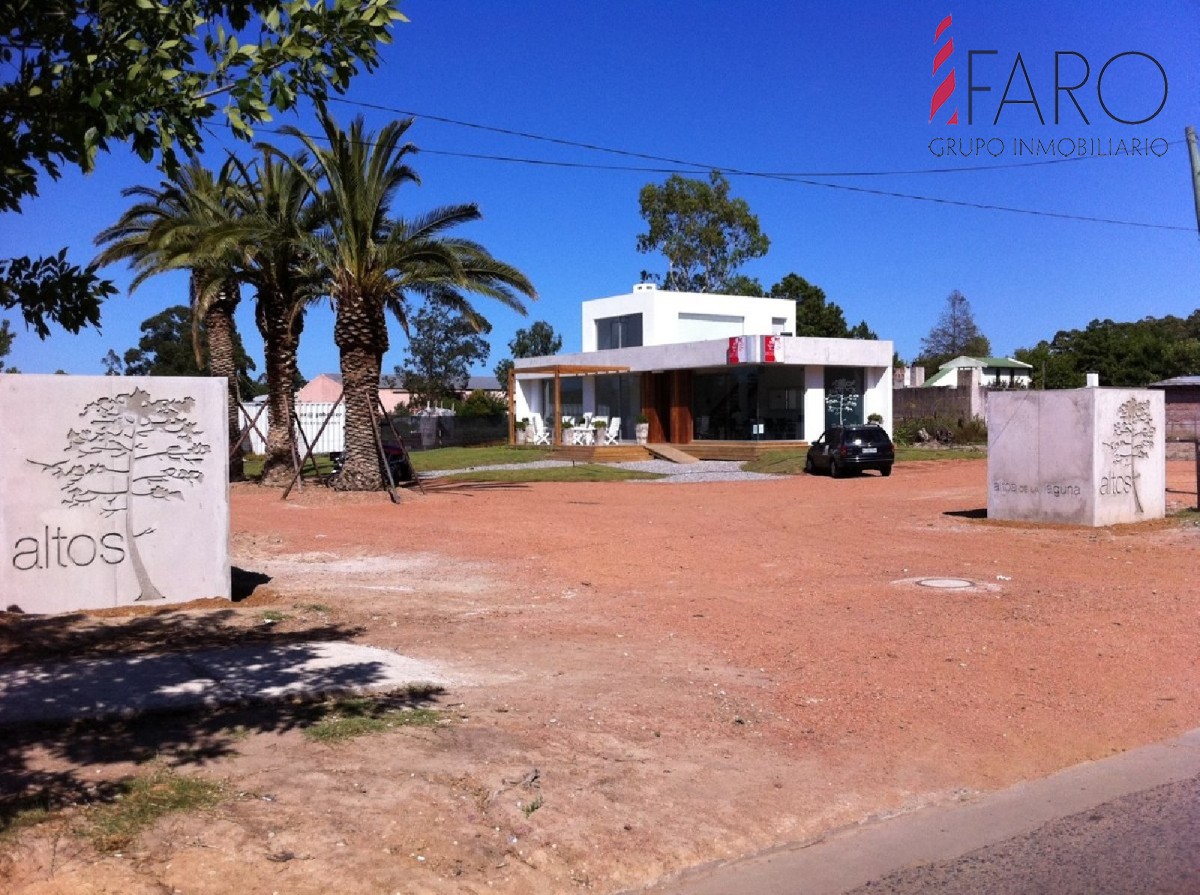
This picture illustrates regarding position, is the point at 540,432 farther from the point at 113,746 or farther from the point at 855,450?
the point at 113,746

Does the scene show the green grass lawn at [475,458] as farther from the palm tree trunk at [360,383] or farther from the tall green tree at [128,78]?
the tall green tree at [128,78]

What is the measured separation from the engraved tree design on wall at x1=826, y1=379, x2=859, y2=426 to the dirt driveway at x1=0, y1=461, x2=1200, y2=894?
2715cm

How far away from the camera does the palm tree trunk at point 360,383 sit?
24.9 metres

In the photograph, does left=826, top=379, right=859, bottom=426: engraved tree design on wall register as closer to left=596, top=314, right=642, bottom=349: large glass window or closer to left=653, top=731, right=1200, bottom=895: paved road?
left=596, top=314, right=642, bottom=349: large glass window

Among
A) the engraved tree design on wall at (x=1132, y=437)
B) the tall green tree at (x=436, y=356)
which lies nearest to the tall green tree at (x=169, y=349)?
the tall green tree at (x=436, y=356)

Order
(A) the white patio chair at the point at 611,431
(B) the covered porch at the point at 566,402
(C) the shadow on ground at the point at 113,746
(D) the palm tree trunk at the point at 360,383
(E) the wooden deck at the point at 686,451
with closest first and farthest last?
(C) the shadow on ground at the point at 113,746 < (D) the palm tree trunk at the point at 360,383 < (E) the wooden deck at the point at 686,451 < (A) the white patio chair at the point at 611,431 < (B) the covered porch at the point at 566,402

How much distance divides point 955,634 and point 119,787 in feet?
24.1

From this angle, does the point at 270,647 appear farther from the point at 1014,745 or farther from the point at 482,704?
the point at 1014,745

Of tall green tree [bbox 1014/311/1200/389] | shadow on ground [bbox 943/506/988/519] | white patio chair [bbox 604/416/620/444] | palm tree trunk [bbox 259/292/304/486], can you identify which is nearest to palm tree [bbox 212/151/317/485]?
palm tree trunk [bbox 259/292/304/486]

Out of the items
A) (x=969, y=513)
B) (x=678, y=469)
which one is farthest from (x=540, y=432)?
(x=969, y=513)

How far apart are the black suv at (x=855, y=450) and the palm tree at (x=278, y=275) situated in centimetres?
1577

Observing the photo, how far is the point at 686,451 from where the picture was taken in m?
45.3

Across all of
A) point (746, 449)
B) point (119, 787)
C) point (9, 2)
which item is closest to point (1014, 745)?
point (119, 787)

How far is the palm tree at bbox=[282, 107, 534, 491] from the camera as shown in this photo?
933 inches
